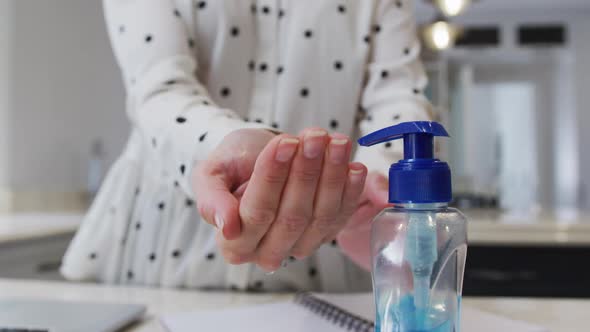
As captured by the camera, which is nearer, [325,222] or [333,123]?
[325,222]

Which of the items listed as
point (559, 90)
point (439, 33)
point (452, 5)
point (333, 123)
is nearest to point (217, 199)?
point (333, 123)

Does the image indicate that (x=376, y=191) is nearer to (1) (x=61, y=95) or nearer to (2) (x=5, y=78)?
(2) (x=5, y=78)

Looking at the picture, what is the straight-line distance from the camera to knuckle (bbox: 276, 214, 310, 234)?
12.6 inches

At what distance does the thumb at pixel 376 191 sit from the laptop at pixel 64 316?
23 cm

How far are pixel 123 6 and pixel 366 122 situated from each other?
1.14 ft

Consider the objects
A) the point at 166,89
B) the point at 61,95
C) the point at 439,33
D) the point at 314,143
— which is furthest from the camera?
the point at 61,95

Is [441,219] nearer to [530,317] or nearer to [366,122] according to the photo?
[530,317]

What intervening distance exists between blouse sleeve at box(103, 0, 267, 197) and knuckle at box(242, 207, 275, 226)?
9 cm

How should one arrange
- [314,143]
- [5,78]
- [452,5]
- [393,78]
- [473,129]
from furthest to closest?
[473,129]
[5,78]
[452,5]
[393,78]
[314,143]

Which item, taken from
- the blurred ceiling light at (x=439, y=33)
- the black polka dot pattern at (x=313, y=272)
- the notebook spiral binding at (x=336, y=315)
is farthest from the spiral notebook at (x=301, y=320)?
the blurred ceiling light at (x=439, y=33)

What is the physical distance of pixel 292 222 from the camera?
33cm

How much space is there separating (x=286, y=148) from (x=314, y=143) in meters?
0.02

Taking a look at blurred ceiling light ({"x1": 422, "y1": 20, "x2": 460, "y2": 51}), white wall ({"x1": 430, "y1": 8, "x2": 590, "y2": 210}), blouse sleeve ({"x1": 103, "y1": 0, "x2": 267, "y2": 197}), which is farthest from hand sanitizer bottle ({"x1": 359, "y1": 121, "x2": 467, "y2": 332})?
white wall ({"x1": 430, "y1": 8, "x2": 590, "y2": 210})

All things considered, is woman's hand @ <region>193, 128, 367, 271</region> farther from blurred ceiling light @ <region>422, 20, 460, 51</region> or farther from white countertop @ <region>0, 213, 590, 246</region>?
blurred ceiling light @ <region>422, 20, 460, 51</region>
